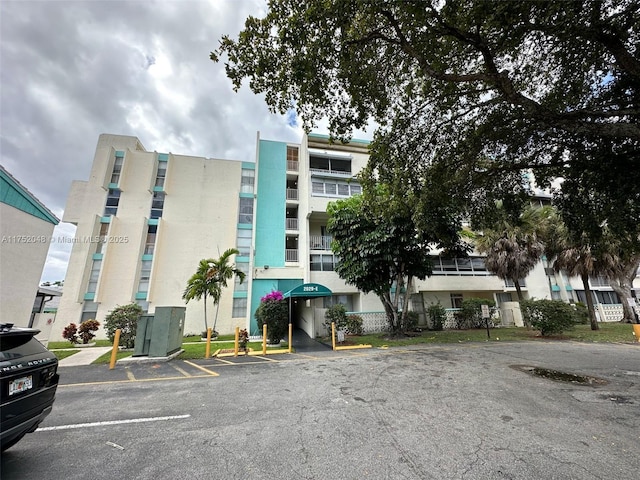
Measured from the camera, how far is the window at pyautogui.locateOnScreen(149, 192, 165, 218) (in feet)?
71.1

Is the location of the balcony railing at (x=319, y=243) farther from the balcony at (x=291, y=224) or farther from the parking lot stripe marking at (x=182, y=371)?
the parking lot stripe marking at (x=182, y=371)

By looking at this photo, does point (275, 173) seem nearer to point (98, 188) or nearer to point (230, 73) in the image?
point (98, 188)

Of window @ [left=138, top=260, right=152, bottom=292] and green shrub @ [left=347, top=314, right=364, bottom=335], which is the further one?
window @ [left=138, top=260, right=152, bottom=292]

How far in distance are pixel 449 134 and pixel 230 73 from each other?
7212mm

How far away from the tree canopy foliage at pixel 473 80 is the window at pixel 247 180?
54.5 feet

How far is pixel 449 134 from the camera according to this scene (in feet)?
29.9

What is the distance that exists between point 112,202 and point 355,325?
69.8ft

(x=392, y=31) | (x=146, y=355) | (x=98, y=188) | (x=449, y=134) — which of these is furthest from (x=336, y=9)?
(x=98, y=188)

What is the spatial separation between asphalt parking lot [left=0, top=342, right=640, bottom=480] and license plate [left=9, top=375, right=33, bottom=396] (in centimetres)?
85

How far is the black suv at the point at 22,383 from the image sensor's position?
8.82 feet

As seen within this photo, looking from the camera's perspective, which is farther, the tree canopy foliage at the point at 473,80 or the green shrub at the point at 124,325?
the green shrub at the point at 124,325

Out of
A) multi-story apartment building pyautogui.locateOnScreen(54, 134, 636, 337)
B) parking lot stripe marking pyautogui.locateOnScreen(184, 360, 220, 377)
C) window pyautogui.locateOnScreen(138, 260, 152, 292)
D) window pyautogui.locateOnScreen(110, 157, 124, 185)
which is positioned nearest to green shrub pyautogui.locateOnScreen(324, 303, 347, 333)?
multi-story apartment building pyautogui.locateOnScreen(54, 134, 636, 337)

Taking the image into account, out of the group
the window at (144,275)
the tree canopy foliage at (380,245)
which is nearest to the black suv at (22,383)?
the tree canopy foliage at (380,245)

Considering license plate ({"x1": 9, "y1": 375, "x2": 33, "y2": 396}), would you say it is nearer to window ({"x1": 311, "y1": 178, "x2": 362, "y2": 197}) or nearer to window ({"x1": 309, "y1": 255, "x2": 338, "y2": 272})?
window ({"x1": 309, "y1": 255, "x2": 338, "y2": 272})
